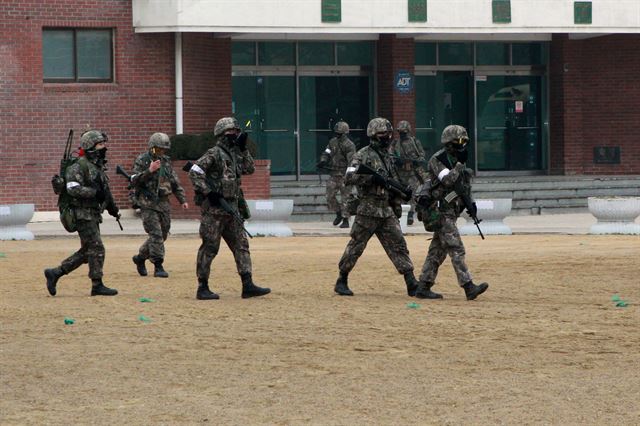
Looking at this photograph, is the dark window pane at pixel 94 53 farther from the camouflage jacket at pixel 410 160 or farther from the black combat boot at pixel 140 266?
the black combat boot at pixel 140 266

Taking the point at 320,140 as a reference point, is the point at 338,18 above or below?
above

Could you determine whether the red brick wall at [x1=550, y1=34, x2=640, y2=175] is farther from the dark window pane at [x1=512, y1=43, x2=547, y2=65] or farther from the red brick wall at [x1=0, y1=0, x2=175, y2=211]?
the red brick wall at [x1=0, y1=0, x2=175, y2=211]

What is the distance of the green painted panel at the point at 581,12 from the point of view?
33312 mm

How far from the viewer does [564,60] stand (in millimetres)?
35562

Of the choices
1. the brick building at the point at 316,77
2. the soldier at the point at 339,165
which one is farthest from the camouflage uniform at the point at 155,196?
the brick building at the point at 316,77

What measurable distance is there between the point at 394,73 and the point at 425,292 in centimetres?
1860

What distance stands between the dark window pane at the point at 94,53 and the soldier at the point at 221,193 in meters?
15.5

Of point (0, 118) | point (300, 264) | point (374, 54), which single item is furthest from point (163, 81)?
point (300, 264)

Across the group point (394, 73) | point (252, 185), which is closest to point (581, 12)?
point (394, 73)

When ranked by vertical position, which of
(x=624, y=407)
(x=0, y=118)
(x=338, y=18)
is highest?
(x=338, y=18)

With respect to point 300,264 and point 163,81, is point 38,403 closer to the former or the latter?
point 300,264

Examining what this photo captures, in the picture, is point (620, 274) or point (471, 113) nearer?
point (620, 274)

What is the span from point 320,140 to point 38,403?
81.4ft

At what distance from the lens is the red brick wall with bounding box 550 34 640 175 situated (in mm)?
35781
